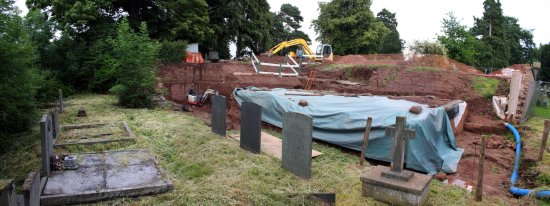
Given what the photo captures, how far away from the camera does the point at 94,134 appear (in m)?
8.96

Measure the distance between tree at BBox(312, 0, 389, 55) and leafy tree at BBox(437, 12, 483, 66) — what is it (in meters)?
7.57

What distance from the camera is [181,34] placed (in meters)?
24.3

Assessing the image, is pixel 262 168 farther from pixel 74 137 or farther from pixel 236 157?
pixel 74 137

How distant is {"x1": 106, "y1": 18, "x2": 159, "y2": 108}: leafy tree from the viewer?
1306 centimetres

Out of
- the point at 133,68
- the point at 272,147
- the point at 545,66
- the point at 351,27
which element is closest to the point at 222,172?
the point at 272,147

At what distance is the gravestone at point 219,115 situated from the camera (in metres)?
9.32

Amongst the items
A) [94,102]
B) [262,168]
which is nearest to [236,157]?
[262,168]

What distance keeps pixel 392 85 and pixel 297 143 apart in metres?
13.7

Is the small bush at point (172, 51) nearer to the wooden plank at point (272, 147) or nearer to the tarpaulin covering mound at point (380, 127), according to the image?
the tarpaulin covering mound at point (380, 127)

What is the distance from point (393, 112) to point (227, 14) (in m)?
24.6

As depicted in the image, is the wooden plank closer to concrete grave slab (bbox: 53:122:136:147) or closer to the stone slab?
the stone slab

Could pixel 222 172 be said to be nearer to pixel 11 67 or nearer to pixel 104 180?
pixel 104 180

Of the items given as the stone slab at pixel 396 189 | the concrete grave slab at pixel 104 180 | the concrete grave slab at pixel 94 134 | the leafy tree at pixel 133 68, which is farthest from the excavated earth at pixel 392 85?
the concrete grave slab at pixel 104 180

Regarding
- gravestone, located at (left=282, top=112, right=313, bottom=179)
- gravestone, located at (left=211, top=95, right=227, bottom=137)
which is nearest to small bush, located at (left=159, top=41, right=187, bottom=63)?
gravestone, located at (left=211, top=95, right=227, bottom=137)
